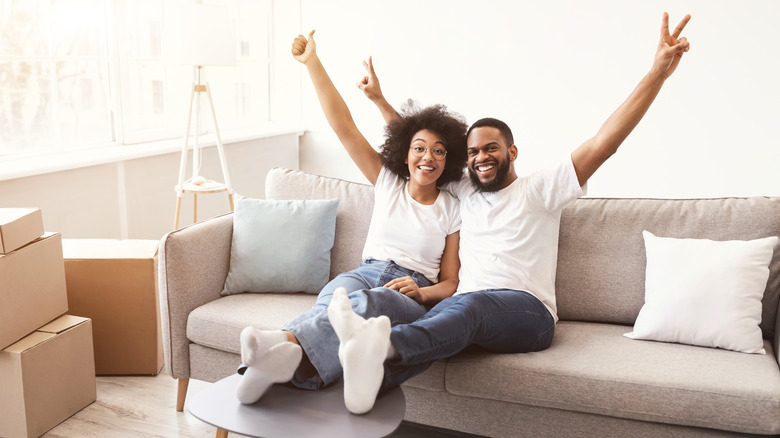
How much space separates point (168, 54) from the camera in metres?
3.12

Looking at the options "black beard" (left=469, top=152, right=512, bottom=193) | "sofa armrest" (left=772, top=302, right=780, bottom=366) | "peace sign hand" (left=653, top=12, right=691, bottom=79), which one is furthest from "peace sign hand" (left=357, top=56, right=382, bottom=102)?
"sofa armrest" (left=772, top=302, right=780, bottom=366)

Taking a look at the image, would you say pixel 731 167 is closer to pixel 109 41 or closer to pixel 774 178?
pixel 774 178

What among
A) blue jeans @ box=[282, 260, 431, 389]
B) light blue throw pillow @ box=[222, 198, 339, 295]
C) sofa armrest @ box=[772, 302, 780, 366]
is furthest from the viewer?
light blue throw pillow @ box=[222, 198, 339, 295]

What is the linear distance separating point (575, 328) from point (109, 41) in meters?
2.68

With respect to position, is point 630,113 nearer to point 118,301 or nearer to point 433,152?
point 433,152

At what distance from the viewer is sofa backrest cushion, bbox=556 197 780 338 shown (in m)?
2.14

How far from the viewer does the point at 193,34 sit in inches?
122

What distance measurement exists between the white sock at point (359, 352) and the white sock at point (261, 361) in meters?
0.13

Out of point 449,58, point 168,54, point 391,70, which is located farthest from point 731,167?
point 168,54

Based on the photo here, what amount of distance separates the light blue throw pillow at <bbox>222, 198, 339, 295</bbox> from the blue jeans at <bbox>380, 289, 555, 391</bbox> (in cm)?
63

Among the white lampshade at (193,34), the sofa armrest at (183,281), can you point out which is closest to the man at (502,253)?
the sofa armrest at (183,281)

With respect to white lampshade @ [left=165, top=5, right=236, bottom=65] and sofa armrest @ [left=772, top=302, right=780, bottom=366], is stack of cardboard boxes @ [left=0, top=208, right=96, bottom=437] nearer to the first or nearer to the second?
white lampshade @ [left=165, top=5, right=236, bottom=65]

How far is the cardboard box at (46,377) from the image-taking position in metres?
2.08

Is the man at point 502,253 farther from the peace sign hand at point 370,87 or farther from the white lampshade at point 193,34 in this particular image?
the white lampshade at point 193,34
